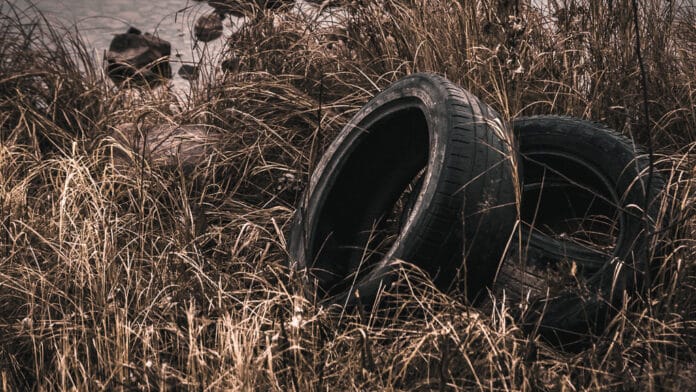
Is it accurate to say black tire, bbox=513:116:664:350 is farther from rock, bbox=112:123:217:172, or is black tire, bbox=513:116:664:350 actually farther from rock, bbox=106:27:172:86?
rock, bbox=106:27:172:86

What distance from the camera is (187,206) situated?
394 cm

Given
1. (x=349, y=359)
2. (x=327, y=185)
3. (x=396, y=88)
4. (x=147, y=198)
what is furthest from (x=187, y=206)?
(x=349, y=359)

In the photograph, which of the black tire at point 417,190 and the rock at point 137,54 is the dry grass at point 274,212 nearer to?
the black tire at point 417,190

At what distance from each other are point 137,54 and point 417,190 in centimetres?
273

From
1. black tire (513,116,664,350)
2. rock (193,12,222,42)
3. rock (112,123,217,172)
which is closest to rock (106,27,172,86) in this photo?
rock (193,12,222,42)

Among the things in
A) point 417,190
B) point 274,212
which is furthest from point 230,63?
point 417,190

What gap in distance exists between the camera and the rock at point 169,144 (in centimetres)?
455

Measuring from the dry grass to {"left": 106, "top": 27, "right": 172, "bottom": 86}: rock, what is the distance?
399 mm

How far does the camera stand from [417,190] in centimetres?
406

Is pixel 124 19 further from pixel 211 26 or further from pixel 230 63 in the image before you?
pixel 230 63

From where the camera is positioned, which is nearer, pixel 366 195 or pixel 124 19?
pixel 366 195

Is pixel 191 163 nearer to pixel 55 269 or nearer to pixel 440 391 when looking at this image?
pixel 55 269

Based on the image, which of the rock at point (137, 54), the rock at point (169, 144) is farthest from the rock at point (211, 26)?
the rock at point (169, 144)

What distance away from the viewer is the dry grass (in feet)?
9.41
